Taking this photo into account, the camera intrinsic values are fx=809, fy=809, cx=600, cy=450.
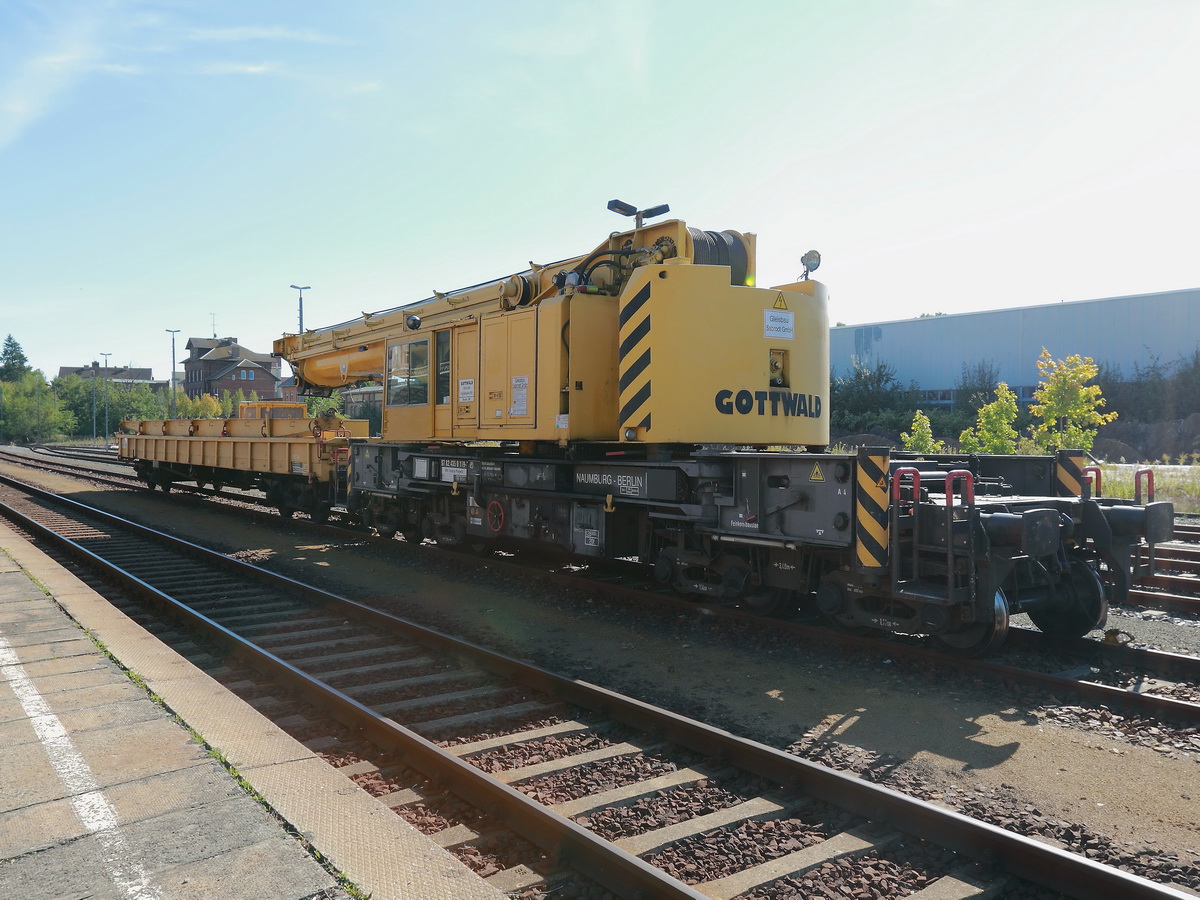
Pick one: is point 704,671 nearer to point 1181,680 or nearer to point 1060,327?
point 1181,680

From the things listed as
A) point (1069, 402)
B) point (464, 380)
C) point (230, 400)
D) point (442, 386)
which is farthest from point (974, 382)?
point (230, 400)

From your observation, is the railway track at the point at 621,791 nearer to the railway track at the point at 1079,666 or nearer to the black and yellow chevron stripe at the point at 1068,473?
the railway track at the point at 1079,666

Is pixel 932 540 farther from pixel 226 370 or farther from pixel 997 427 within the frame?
pixel 226 370

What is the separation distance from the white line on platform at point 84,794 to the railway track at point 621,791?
1288mm

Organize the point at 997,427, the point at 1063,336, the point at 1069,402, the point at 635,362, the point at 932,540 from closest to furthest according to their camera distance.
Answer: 1. the point at 932,540
2. the point at 635,362
3. the point at 997,427
4. the point at 1069,402
5. the point at 1063,336

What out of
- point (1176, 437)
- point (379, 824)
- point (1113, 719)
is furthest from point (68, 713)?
point (1176, 437)

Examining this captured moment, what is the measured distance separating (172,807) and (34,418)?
106557 millimetres

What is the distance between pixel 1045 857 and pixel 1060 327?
4706 centimetres

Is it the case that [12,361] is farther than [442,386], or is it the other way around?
[12,361]

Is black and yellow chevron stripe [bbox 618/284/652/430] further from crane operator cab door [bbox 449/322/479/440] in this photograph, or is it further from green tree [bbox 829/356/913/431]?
green tree [bbox 829/356/913/431]

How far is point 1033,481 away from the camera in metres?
8.12

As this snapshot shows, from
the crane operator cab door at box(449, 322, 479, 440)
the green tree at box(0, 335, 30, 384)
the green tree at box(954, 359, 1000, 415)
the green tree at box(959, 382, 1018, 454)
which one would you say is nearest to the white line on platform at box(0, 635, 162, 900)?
the crane operator cab door at box(449, 322, 479, 440)

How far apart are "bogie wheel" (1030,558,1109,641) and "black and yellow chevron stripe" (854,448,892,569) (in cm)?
172

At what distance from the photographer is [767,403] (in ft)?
27.1
